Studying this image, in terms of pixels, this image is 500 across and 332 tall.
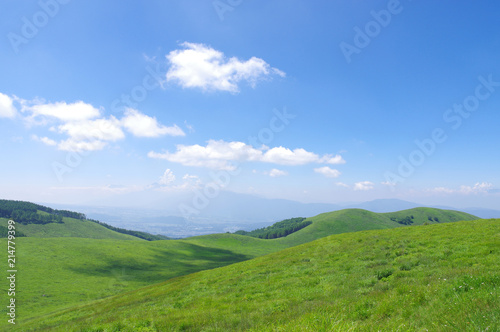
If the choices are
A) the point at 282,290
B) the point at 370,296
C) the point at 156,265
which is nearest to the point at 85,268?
the point at 156,265

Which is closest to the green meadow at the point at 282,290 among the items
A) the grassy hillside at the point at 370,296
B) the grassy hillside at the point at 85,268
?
the grassy hillside at the point at 370,296

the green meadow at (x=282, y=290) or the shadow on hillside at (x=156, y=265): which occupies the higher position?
the green meadow at (x=282, y=290)

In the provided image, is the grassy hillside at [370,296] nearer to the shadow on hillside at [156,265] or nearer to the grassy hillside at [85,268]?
the grassy hillside at [85,268]

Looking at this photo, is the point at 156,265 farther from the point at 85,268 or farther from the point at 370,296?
the point at 370,296

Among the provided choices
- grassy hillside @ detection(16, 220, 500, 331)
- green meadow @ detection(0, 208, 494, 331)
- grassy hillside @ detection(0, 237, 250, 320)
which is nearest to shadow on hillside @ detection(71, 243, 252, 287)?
grassy hillside @ detection(0, 237, 250, 320)

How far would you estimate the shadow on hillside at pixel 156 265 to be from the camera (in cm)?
9712

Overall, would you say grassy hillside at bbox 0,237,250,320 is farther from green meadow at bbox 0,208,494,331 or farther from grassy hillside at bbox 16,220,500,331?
grassy hillside at bbox 16,220,500,331

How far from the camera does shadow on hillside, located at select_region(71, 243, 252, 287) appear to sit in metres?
97.1

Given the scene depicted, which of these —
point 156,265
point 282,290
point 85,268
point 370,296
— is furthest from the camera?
point 156,265

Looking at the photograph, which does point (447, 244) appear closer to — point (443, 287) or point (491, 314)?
point (443, 287)

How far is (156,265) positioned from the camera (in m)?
122

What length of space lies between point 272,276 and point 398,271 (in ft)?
40.2

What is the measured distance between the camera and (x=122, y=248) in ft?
467

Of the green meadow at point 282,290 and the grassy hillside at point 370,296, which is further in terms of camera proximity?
the green meadow at point 282,290
